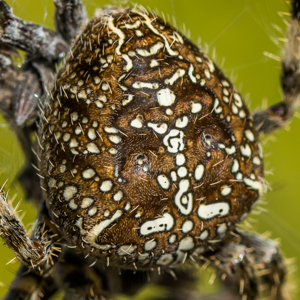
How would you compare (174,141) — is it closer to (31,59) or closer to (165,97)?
(165,97)

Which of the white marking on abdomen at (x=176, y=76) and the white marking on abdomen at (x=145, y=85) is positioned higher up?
the white marking on abdomen at (x=176, y=76)

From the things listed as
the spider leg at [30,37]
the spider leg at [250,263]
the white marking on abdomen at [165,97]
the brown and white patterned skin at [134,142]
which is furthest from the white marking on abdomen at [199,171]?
the spider leg at [30,37]

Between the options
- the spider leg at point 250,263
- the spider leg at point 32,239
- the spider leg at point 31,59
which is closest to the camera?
the spider leg at point 32,239

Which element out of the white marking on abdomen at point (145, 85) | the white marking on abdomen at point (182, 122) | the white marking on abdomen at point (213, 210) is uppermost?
the white marking on abdomen at point (145, 85)

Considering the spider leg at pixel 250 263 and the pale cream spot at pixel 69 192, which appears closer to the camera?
the pale cream spot at pixel 69 192

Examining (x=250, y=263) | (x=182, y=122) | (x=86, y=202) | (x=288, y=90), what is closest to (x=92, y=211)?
(x=86, y=202)

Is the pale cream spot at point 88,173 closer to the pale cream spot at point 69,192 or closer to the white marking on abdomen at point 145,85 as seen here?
the pale cream spot at point 69,192

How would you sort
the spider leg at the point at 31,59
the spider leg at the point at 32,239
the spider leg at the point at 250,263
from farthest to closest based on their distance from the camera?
the spider leg at the point at 250,263, the spider leg at the point at 31,59, the spider leg at the point at 32,239

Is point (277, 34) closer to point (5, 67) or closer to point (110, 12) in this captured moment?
point (110, 12)
